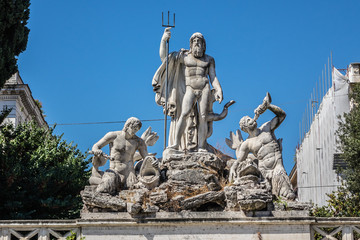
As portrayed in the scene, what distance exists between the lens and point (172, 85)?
1986 cm

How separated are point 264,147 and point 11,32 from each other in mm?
8600

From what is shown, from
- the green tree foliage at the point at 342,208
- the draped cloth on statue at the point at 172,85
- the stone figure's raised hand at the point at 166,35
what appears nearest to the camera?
the draped cloth on statue at the point at 172,85

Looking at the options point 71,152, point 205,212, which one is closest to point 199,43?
point 205,212

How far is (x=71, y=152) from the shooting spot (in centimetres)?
2620

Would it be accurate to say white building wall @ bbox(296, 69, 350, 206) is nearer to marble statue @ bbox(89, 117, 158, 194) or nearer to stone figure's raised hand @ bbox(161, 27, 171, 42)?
stone figure's raised hand @ bbox(161, 27, 171, 42)

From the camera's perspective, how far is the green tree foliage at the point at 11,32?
73.4 feet

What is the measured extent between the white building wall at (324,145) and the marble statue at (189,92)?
11.1 m

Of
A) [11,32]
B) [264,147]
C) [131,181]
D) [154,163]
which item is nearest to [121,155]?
[131,181]

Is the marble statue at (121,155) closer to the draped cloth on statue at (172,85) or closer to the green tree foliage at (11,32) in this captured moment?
the draped cloth on statue at (172,85)

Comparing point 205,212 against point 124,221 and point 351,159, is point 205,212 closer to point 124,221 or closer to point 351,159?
point 124,221

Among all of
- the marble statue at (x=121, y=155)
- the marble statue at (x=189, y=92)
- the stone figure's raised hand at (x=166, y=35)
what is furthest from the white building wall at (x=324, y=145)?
the marble statue at (x=121, y=155)

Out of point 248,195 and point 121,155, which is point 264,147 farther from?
point 121,155

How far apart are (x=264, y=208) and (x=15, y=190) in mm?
8924

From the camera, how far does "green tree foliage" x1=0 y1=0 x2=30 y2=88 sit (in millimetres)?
22359
